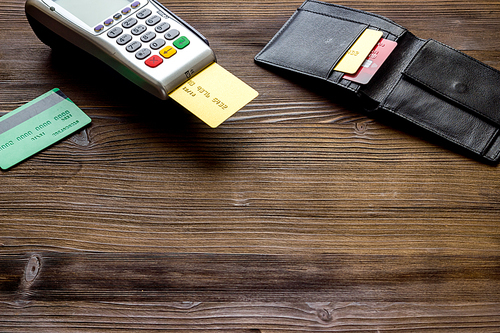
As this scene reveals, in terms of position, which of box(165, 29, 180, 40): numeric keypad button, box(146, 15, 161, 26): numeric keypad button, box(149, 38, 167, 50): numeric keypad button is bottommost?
box(149, 38, 167, 50): numeric keypad button

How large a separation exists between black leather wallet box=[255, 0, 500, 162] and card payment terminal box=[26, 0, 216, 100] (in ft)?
0.44

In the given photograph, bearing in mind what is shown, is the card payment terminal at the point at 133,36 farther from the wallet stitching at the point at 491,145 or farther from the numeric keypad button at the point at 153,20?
the wallet stitching at the point at 491,145

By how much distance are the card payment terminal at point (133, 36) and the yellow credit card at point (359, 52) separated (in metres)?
0.19

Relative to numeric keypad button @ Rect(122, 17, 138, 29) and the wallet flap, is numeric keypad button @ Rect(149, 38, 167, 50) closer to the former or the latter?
numeric keypad button @ Rect(122, 17, 138, 29)

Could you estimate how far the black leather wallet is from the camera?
0.53m

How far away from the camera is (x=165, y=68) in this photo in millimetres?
505

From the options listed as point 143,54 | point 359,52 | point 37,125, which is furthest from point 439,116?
point 37,125

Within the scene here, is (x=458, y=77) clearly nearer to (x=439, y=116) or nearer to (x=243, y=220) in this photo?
(x=439, y=116)

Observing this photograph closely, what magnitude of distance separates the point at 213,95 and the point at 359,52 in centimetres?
23

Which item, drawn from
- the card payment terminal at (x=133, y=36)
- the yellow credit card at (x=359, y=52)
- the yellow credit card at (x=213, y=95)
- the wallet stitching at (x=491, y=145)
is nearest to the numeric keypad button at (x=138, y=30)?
the card payment terminal at (x=133, y=36)

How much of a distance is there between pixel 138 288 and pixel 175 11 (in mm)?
460

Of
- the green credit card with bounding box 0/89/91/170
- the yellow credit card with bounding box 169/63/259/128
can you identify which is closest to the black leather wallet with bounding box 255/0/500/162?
the yellow credit card with bounding box 169/63/259/128

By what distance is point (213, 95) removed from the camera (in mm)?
502

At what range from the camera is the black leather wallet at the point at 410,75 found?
20.8 inches
